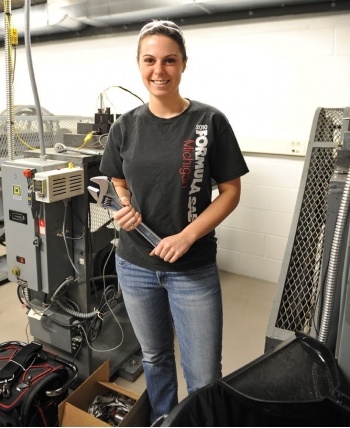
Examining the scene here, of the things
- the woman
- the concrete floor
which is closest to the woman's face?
the woman

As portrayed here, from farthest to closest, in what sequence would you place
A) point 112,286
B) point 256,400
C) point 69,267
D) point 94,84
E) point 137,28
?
point 94,84
point 137,28
point 112,286
point 69,267
point 256,400

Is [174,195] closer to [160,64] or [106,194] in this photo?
[106,194]

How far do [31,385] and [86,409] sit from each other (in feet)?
0.94

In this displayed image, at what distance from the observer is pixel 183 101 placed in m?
1.15

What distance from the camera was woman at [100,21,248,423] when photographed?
42.6 inches

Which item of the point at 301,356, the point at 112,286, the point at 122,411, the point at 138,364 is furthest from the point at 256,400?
the point at 112,286

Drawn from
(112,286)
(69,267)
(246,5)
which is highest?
(246,5)

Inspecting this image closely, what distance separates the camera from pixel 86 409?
1604mm

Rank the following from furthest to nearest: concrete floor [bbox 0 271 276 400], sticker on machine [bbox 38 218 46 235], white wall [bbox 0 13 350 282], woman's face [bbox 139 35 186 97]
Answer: white wall [bbox 0 13 350 282], concrete floor [bbox 0 271 276 400], sticker on machine [bbox 38 218 46 235], woman's face [bbox 139 35 186 97]

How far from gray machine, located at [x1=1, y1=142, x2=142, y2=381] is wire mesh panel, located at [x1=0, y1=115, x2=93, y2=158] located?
0.83 meters

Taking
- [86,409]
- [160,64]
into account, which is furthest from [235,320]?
[160,64]

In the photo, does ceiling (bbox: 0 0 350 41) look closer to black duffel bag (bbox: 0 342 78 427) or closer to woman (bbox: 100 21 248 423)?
woman (bbox: 100 21 248 423)

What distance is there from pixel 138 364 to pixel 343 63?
7.84 feet

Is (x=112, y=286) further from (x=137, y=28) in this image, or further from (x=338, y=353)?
(x=137, y=28)
